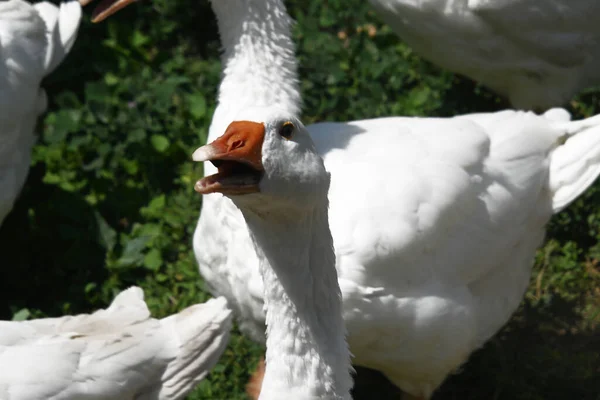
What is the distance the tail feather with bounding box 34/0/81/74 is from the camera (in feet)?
17.0

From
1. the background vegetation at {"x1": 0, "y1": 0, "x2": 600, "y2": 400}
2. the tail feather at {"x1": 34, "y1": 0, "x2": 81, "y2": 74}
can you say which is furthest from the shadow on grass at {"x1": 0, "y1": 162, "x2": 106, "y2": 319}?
the tail feather at {"x1": 34, "y1": 0, "x2": 81, "y2": 74}

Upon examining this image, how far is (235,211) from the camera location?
12.3 feet

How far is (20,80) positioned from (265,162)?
2.71 m

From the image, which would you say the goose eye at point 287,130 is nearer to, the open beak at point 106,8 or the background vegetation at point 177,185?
the open beak at point 106,8

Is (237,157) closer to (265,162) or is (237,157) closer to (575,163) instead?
(265,162)

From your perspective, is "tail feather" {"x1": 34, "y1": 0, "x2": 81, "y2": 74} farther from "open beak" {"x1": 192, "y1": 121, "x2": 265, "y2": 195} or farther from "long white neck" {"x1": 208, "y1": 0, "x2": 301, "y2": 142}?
"open beak" {"x1": 192, "y1": 121, "x2": 265, "y2": 195}

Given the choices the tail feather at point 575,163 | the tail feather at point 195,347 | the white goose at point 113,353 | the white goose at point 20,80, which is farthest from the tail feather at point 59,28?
the tail feather at point 575,163

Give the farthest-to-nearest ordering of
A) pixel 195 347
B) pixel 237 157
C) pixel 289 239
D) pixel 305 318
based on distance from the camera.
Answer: pixel 195 347, pixel 305 318, pixel 289 239, pixel 237 157

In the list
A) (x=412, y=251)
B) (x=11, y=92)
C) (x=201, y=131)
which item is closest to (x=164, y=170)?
(x=201, y=131)

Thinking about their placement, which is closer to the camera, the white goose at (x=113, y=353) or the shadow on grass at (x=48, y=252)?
the white goose at (x=113, y=353)

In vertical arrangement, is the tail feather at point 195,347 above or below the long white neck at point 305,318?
below

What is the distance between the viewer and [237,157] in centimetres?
238

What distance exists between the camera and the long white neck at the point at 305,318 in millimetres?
2674

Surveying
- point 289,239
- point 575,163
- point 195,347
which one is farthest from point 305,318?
point 575,163
